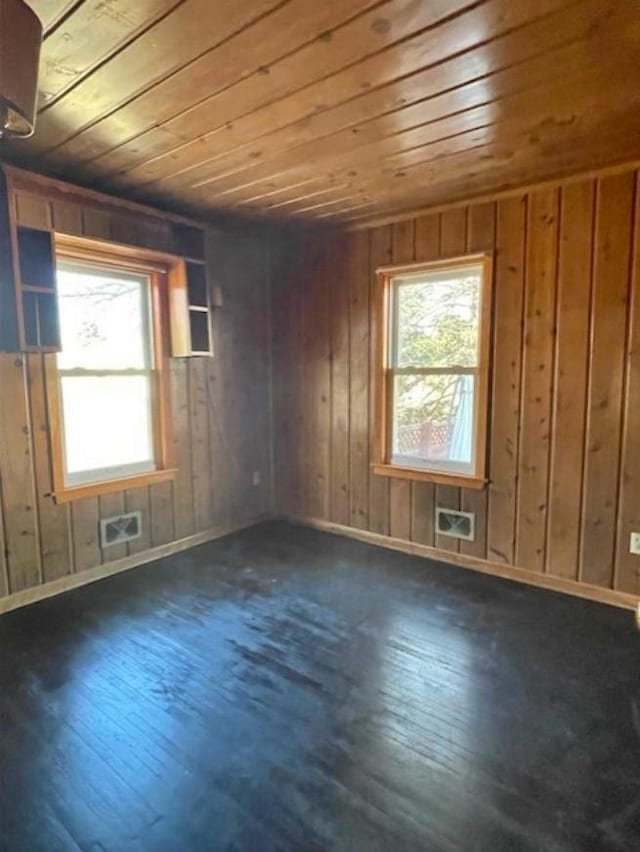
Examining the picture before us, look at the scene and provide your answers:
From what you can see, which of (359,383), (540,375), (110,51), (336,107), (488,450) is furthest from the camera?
(359,383)

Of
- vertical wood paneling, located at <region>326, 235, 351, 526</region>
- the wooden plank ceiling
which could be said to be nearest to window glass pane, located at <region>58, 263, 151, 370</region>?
the wooden plank ceiling

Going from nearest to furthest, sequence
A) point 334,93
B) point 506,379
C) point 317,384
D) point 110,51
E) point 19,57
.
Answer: point 19,57 → point 110,51 → point 334,93 → point 506,379 → point 317,384

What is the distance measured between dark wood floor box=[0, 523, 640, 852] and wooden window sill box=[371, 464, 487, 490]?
64cm

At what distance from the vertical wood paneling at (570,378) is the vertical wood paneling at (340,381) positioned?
1471mm

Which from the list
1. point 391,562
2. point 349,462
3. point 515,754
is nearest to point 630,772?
point 515,754

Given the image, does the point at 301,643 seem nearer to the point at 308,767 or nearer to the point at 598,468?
the point at 308,767

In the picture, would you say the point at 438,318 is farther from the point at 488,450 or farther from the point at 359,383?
the point at 488,450

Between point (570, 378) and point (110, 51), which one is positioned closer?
point (110, 51)

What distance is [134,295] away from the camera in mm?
3383

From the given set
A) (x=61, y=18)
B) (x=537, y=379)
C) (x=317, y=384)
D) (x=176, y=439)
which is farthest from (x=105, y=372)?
(x=537, y=379)

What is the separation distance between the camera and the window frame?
2.91 meters

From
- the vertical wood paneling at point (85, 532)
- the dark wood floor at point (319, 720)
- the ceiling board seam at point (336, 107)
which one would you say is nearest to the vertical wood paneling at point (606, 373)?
the dark wood floor at point (319, 720)

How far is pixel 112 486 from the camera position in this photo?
10.5 ft

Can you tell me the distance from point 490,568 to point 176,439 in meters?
2.26
